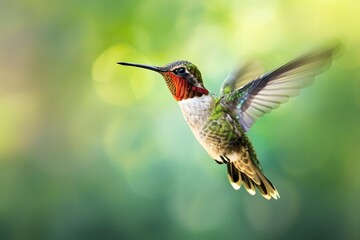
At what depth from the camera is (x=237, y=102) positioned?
1094 millimetres

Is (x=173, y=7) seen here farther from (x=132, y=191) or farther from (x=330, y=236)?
(x=330, y=236)

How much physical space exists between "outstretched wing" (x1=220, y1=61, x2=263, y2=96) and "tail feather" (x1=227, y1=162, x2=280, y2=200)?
192 mm

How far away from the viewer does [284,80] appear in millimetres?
986

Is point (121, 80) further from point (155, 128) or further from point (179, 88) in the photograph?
point (179, 88)

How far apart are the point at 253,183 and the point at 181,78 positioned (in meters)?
0.30

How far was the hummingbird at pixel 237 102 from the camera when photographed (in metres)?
0.93

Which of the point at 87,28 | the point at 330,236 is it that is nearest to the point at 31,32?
the point at 87,28

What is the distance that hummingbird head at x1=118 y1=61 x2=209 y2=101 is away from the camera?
3.07 ft

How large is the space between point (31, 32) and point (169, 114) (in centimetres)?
65

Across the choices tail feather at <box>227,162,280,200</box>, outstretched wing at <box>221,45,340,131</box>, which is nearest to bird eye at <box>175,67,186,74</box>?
outstretched wing at <box>221,45,340,131</box>

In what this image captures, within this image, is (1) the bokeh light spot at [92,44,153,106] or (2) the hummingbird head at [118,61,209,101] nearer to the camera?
(2) the hummingbird head at [118,61,209,101]

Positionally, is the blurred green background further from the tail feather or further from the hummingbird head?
the hummingbird head

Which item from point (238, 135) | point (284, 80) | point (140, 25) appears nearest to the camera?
point (284, 80)

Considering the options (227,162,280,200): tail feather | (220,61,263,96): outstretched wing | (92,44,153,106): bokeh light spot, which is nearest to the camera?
(227,162,280,200): tail feather
